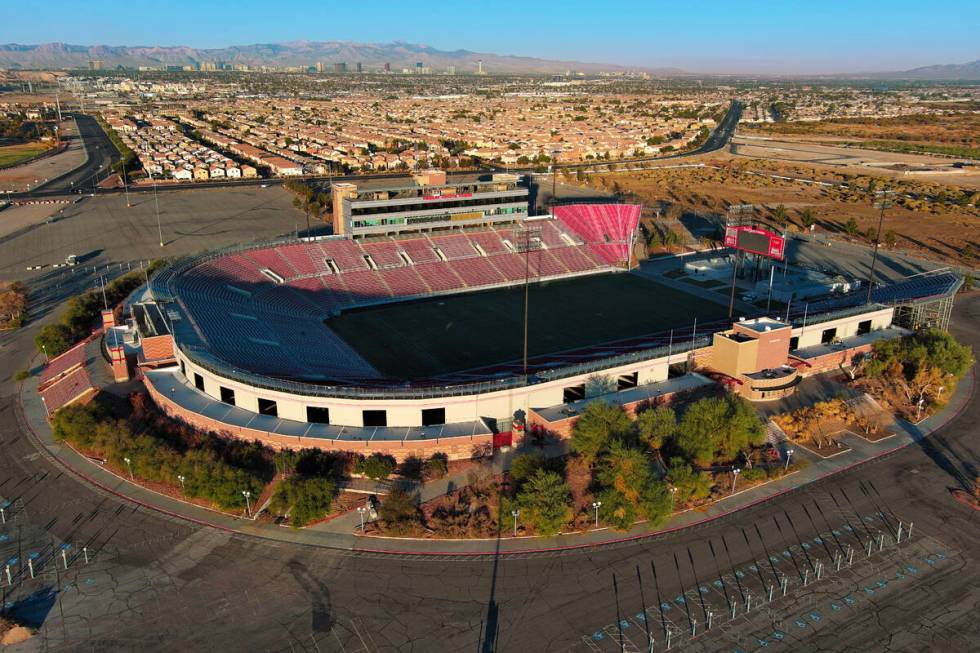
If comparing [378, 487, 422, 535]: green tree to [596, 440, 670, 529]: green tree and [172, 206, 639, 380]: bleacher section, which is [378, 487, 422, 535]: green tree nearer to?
[596, 440, 670, 529]: green tree

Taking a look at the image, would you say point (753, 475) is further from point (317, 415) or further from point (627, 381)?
point (317, 415)

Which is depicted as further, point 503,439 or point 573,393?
point 573,393

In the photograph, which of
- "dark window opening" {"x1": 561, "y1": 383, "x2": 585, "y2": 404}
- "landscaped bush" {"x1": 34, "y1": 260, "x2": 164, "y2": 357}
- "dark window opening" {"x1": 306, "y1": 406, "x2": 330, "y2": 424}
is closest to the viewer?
"dark window opening" {"x1": 306, "y1": 406, "x2": 330, "y2": 424}

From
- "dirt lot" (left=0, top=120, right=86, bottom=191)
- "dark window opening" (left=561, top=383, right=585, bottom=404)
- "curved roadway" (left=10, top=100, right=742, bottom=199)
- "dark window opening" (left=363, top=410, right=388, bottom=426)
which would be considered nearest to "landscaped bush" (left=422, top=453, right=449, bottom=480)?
"dark window opening" (left=363, top=410, right=388, bottom=426)

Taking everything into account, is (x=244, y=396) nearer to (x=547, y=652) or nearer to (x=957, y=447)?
(x=547, y=652)

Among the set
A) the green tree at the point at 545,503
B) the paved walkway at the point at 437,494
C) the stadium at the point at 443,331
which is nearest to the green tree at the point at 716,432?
the paved walkway at the point at 437,494

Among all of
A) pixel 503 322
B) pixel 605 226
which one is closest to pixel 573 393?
pixel 503 322
